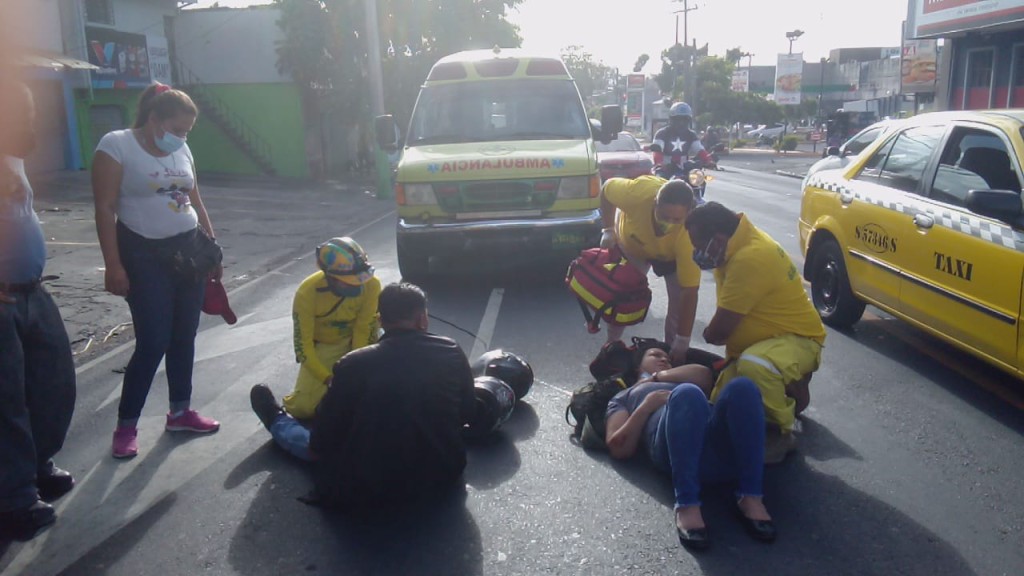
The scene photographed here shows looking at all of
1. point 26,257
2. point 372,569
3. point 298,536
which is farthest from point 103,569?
point 26,257

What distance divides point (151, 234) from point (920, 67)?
36517 millimetres

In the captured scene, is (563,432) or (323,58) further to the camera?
(323,58)

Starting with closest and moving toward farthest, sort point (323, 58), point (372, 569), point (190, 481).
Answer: point (372, 569), point (190, 481), point (323, 58)

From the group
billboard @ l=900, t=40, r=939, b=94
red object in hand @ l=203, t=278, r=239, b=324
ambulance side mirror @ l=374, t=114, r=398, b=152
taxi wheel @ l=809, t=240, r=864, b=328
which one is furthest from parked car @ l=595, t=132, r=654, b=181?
billboard @ l=900, t=40, r=939, b=94

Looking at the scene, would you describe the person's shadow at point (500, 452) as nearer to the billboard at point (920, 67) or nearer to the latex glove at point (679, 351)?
the latex glove at point (679, 351)

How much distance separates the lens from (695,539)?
392 cm

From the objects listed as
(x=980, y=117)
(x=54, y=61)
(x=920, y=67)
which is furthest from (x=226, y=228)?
(x=920, y=67)

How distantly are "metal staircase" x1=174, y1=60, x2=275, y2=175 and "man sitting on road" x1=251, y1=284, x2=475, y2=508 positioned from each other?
91.4 feet

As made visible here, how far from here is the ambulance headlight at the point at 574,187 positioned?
30.6 ft

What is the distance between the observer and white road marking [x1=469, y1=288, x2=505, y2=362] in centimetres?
709

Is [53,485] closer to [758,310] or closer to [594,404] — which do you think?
[594,404]

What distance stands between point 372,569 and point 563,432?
1.79 metres

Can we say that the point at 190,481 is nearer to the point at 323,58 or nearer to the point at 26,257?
the point at 26,257

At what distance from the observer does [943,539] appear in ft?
A: 13.2
